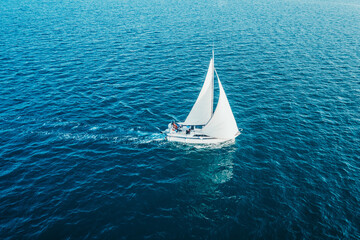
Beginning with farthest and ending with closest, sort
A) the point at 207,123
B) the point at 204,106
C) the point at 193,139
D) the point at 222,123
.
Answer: the point at 204,106
the point at 207,123
the point at 193,139
the point at 222,123

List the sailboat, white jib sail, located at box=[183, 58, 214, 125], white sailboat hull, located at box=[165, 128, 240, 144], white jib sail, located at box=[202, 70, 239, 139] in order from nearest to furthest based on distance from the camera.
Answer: white jib sail, located at box=[202, 70, 239, 139], the sailboat, white jib sail, located at box=[183, 58, 214, 125], white sailboat hull, located at box=[165, 128, 240, 144]

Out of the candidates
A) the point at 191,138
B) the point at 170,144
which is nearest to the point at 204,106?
the point at 191,138

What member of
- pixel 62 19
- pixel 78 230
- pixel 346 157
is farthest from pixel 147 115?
pixel 62 19

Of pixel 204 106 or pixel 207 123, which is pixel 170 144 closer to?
pixel 207 123

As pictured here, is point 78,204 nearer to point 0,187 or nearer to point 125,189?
point 125,189

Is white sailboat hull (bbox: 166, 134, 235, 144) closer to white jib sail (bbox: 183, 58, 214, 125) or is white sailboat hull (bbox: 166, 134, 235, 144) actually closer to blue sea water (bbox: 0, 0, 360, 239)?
blue sea water (bbox: 0, 0, 360, 239)

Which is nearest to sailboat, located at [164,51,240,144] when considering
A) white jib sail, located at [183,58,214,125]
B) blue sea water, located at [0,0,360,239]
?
white jib sail, located at [183,58,214,125]

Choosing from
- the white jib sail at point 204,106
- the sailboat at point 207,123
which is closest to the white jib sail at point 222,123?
the sailboat at point 207,123
